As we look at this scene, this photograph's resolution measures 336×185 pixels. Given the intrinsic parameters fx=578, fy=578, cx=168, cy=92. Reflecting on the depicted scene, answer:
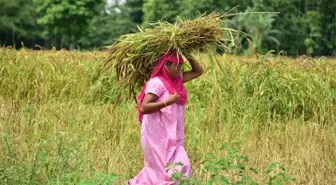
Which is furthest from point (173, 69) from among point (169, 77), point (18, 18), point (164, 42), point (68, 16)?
point (18, 18)

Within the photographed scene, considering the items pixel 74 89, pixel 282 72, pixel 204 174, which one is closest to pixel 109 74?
pixel 74 89

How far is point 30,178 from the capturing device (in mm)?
3969

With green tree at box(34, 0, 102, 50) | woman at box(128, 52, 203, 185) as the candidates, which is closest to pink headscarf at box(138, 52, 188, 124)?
woman at box(128, 52, 203, 185)

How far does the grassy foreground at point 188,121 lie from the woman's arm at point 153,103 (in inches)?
22.7

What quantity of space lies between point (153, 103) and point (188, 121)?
2.17 metres

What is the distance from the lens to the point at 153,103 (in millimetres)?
3629

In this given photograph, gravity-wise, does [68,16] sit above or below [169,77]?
below

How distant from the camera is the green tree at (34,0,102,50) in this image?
38469mm

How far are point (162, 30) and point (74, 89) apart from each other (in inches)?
144

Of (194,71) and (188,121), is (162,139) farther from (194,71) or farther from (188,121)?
(188,121)

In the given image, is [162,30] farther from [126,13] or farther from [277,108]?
[126,13]

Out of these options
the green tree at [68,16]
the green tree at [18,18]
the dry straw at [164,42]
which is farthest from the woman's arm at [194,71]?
the green tree at [18,18]

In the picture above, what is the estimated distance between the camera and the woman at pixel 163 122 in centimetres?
368

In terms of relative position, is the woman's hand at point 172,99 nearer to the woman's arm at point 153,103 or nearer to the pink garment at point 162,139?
the woman's arm at point 153,103
